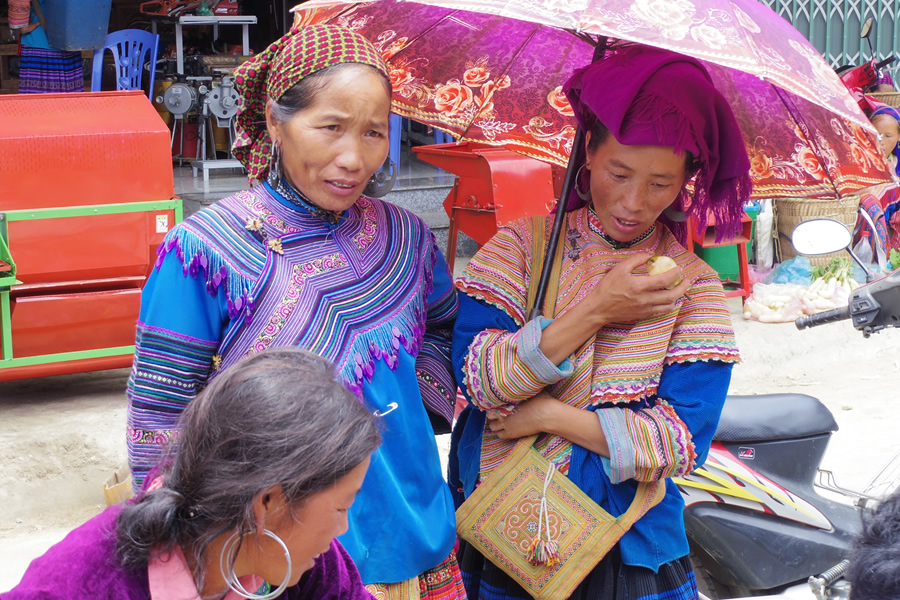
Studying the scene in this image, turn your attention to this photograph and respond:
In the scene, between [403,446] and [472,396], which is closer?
[403,446]

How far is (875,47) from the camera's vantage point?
9.82 m

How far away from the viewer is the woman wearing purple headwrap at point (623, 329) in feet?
6.19

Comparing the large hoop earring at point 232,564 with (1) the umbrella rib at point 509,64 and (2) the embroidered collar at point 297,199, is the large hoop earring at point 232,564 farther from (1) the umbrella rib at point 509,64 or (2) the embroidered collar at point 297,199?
(1) the umbrella rib at point 509,64

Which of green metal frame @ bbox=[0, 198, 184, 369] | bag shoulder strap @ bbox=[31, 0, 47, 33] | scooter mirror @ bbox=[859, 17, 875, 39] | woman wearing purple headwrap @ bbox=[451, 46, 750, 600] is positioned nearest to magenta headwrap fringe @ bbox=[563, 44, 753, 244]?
woman wearing purple headwrap @ bbox=[451, 46, 750, 600]

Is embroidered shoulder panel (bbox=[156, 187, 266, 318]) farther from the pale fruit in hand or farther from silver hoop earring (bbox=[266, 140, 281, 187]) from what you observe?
the pale fruit in hand

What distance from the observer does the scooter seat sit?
327 cm

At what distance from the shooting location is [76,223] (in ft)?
16.3

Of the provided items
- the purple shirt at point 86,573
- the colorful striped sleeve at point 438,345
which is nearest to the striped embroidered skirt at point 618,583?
the colorful striped sleeve at point 438,345

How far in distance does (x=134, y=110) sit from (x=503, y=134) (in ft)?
11.0

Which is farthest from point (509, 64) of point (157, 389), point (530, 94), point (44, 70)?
point (44, 70)

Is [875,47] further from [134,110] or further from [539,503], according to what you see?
[539,503]

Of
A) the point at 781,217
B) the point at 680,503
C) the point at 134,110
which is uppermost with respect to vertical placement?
the point at 680,503

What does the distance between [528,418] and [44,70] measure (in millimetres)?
7377

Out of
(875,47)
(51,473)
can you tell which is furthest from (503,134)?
(875,47)
